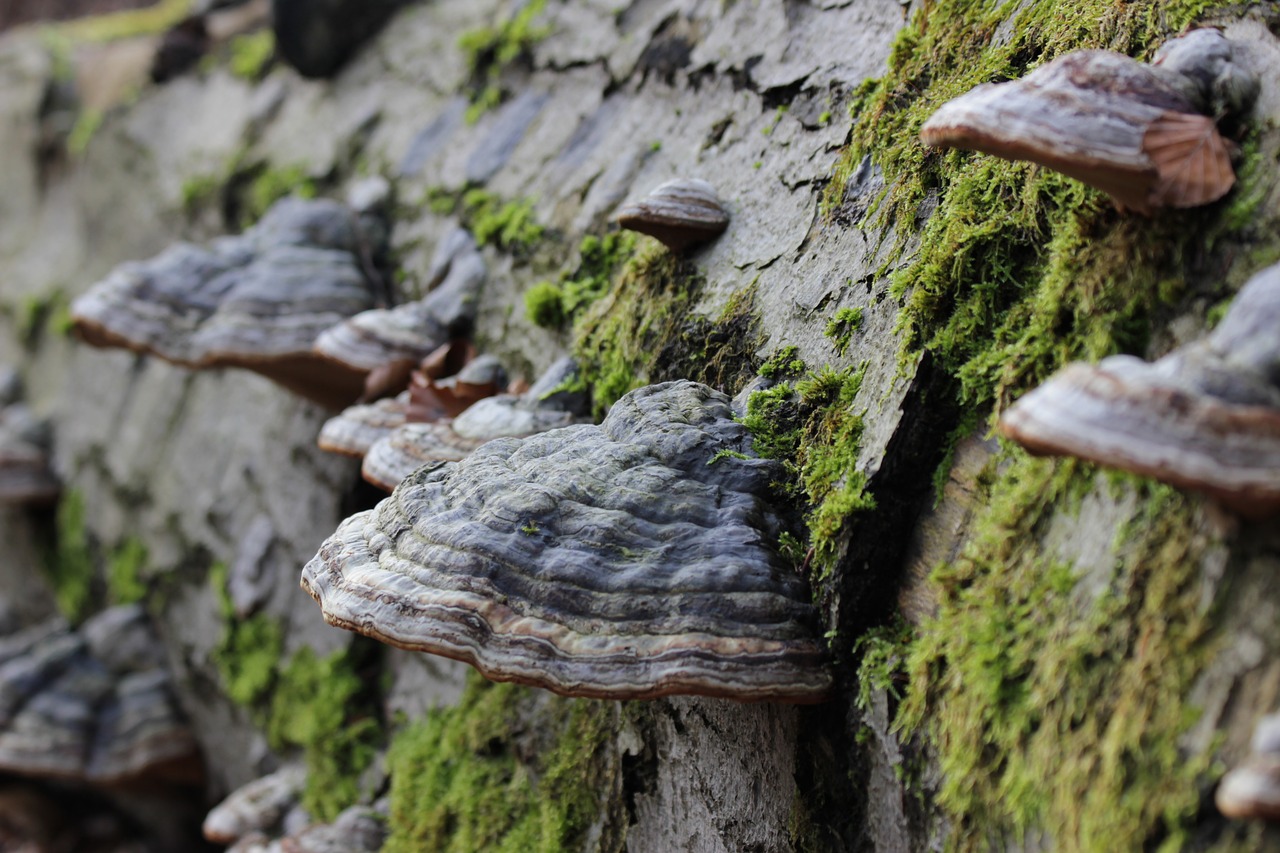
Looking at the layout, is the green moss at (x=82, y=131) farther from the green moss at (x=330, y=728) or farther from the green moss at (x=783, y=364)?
the green moss at (x=783, y=364)

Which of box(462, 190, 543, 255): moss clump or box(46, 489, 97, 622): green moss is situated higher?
box(462, 190, 543, 255): moss clump

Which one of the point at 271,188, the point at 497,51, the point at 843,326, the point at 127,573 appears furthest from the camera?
the point at 127,573

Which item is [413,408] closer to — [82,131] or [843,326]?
[843,326]

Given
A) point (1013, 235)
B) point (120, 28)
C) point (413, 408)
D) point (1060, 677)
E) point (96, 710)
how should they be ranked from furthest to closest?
point (120, 28)
point (96, 710)
point (413, 408)
point (1013, 235)
point (1060, 677)

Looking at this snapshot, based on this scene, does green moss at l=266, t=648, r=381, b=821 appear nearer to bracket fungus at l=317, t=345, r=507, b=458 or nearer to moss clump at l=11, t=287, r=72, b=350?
bracket fungus at l=317, t=345, r=507, b=458

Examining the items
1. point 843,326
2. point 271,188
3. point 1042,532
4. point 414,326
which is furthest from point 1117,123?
point 271,188

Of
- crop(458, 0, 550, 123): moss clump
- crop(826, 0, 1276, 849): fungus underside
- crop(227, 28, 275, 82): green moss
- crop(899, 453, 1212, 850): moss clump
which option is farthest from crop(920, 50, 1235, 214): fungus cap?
crop(227, 28, 275, 82): green moss
